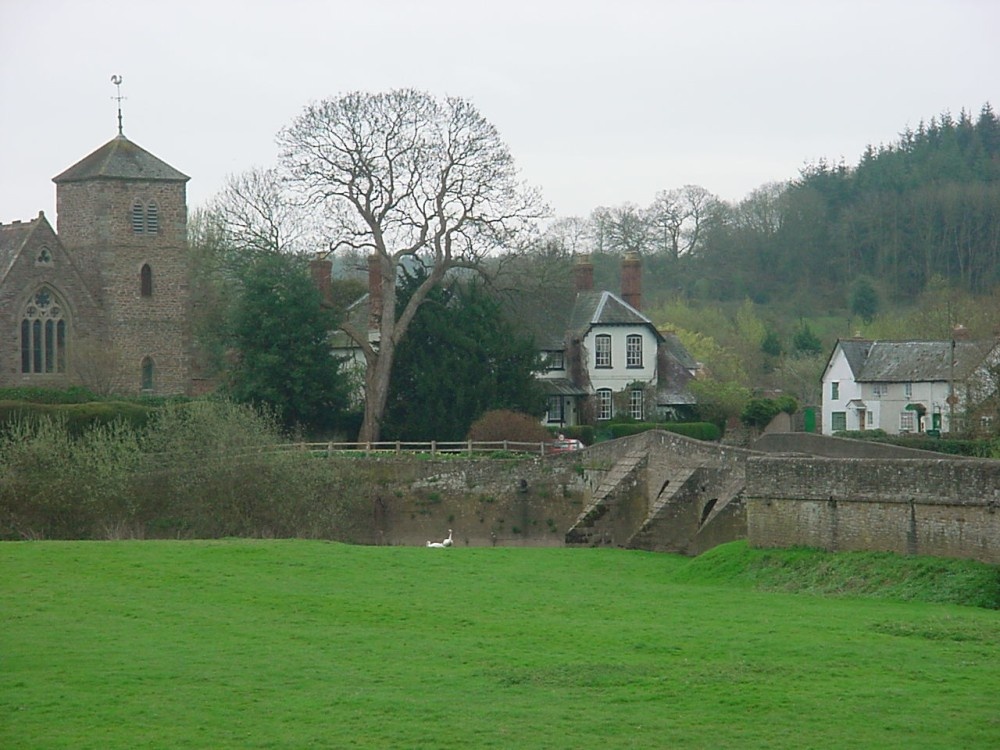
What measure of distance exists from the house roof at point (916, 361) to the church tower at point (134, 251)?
29.1 m

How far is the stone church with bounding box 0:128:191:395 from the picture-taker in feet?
197

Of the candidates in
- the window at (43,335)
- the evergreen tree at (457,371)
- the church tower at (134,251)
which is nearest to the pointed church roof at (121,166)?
the church tower at (134,251)

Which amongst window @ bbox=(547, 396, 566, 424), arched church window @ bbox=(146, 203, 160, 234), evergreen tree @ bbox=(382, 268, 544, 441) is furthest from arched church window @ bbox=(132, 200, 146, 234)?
window @ bbox=(547, 396, 566, 424)

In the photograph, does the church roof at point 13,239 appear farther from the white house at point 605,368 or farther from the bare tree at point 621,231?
the bare tree at point 621,231

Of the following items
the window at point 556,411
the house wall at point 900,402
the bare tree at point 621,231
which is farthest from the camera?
the bare tree at point 621,231

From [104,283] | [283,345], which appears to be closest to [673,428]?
[283,345]

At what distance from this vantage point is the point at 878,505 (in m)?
27.0

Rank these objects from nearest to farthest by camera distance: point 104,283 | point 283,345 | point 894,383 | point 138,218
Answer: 1. point 283,345
2. point 894,383
3. point 104,283
4. point 138,218

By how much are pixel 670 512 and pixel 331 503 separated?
11588mm

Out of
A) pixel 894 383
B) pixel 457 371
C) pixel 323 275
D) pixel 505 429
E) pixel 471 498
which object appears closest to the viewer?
pixel 471 498

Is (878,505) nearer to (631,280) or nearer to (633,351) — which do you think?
(633,351)

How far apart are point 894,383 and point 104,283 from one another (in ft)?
109

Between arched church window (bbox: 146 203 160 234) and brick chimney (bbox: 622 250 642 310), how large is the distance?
65.2 feet

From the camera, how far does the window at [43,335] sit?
60.3 metres
